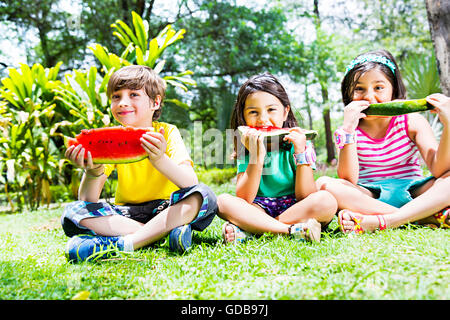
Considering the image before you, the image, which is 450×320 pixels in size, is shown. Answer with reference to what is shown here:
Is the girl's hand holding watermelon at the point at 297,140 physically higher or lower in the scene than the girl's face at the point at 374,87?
lower

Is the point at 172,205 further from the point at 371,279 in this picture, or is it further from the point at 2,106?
the point at 2,106

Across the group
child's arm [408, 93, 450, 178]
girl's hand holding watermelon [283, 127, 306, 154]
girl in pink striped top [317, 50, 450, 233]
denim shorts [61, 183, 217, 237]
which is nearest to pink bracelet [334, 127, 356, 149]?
girl in pink striped top [317, 50, 450, 233]

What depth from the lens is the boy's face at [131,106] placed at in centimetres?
273

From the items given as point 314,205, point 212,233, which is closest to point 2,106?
point 212,233

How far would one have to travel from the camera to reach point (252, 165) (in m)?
2.59

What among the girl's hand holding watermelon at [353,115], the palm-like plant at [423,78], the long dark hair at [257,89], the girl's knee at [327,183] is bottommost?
the girl's knee at [327,183]

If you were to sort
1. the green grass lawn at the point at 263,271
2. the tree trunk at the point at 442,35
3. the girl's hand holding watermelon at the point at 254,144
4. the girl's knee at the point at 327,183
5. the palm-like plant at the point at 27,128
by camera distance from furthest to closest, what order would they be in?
the palm-like plant at the point at 27,128, the tree trunk at the point at 442,35, the girl's knee at the point at 327,183, the girl's hand holding watermelon at the point at 254,144, the green grass lawn at the point at 263,271

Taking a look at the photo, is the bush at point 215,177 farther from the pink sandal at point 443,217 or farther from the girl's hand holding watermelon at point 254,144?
the pink sandal at point 443,217

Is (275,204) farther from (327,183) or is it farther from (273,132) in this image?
(273,132)

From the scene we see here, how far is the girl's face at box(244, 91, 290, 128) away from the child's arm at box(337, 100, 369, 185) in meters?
0.51

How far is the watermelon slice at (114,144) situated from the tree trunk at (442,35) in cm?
420

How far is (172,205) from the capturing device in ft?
8.07

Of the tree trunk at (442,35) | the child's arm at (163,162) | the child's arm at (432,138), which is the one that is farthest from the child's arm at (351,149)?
the tree trunk at (442,35)

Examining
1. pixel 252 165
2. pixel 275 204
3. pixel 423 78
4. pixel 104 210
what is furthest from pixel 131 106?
Result: pixel 423 78
